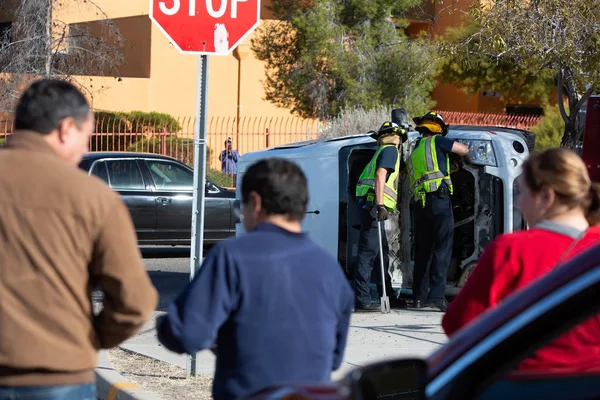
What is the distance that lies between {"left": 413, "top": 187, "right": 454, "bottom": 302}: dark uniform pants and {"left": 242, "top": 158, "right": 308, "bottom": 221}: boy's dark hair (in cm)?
587

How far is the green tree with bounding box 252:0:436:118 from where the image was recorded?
25891 millimetres

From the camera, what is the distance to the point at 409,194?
10.0 m

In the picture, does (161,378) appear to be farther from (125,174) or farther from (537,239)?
(125,174)

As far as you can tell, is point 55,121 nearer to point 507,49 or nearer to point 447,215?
point 447,215

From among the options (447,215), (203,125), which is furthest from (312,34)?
(203,125)

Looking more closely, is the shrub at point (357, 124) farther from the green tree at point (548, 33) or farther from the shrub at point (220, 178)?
the shrub at point (220, 178)

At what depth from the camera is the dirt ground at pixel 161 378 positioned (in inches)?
267

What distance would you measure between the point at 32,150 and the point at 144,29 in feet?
93.1

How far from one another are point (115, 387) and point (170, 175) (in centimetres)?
825

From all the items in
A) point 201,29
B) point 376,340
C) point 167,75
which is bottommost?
point 376,340

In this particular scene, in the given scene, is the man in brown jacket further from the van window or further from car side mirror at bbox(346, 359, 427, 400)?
the van window

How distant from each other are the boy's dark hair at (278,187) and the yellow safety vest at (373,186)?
5.71 m

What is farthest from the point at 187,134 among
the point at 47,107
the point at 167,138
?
the point at 47,107

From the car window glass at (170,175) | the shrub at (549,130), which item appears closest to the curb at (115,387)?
the car window glass at (170,175)
